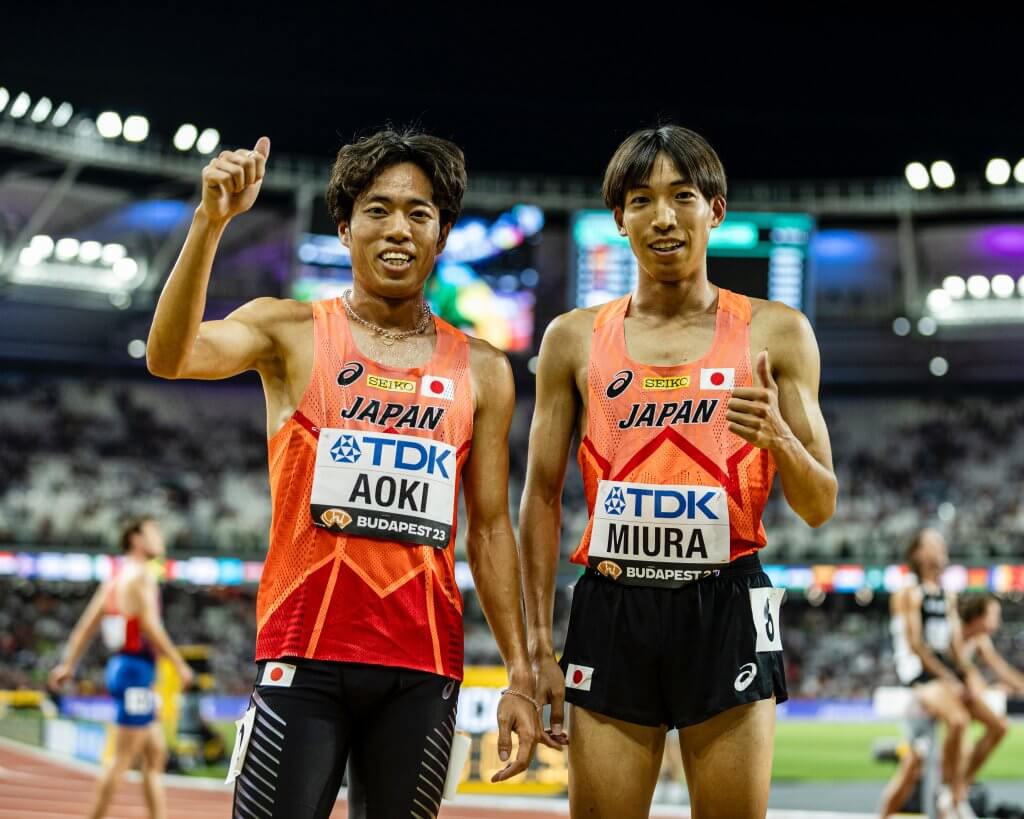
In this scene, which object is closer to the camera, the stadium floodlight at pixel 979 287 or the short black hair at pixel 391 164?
the short black hair at pixel 391 164

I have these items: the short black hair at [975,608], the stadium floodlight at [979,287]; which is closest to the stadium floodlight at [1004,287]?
the stadium floodlight at [979,287]

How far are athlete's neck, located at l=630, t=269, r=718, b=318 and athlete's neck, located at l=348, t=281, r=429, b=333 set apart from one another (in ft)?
2.17

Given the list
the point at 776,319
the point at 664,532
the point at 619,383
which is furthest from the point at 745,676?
the point at 776,319

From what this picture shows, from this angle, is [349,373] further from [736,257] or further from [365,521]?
[736,257]

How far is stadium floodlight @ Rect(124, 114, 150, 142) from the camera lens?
25891 millimetres

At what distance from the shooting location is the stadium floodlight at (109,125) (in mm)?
25844

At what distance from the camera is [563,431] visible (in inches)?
139

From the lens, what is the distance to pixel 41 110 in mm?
24422

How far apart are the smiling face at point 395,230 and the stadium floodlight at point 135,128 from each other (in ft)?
79.9

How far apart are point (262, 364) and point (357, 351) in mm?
253

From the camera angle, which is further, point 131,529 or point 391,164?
point 131,529

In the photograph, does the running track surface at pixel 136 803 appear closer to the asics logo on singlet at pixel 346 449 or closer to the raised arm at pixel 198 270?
the asics logo on singlet at pixel 346 449

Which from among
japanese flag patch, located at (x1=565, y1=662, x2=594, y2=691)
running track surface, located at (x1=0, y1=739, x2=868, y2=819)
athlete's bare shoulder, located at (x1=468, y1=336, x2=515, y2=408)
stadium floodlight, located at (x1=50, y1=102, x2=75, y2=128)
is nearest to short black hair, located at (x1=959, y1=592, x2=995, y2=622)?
running track surface, located at (x1=0, y1=739, x2=868, y2=819)

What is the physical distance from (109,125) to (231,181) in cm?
2493
